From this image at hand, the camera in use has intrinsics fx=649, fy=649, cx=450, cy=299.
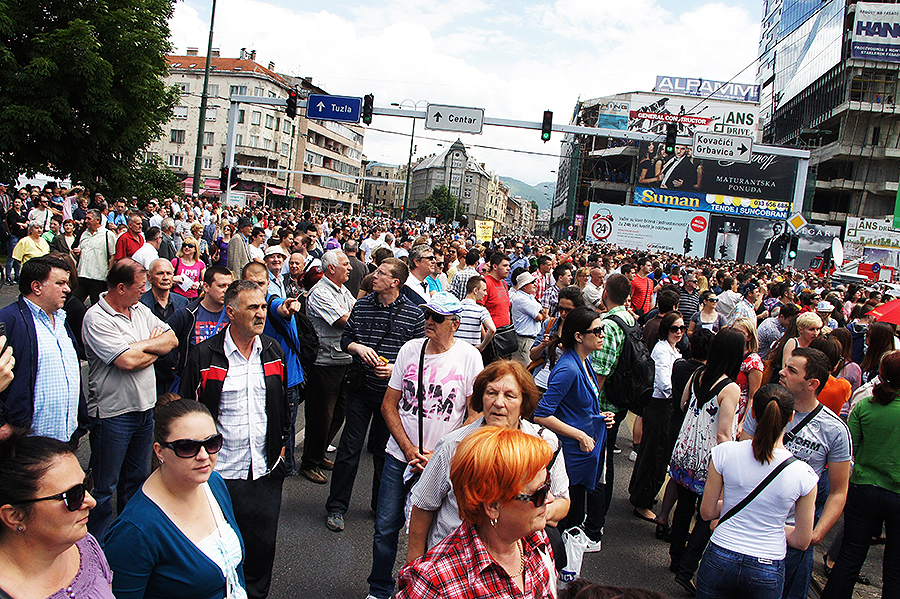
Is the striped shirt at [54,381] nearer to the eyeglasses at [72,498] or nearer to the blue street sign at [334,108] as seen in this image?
the eyeglasses at [72,498]

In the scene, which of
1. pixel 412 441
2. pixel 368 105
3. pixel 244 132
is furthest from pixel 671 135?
pixel 244 132

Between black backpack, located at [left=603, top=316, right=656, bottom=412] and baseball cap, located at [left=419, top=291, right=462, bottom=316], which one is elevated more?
baseball cap, located at [left=419, top=291, right=462, bottom=316]

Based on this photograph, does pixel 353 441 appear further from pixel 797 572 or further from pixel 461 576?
pixel 797 572

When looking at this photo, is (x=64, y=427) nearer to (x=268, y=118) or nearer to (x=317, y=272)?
(x=317, y=272)

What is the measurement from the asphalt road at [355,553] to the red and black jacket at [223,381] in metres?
1.08

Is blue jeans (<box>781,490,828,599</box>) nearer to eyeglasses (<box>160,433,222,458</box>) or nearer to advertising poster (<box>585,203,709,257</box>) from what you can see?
eyeglasses (<box>160,433,222,458</box>)

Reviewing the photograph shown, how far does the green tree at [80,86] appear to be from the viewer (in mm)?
20672

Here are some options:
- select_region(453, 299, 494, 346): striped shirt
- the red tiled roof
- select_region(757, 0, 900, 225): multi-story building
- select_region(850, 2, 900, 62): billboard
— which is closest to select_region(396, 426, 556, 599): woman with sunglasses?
select_region(453, 299, 494, 346): striped shirt

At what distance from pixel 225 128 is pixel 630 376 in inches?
2891

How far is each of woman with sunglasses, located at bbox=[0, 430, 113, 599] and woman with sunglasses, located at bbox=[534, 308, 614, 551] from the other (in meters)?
2.64

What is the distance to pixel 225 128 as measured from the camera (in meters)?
71.0

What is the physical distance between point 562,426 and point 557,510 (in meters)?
1.28

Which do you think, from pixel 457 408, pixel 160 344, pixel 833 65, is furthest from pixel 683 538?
pixel 833 65

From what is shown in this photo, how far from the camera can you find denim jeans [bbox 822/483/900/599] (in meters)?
4.10
